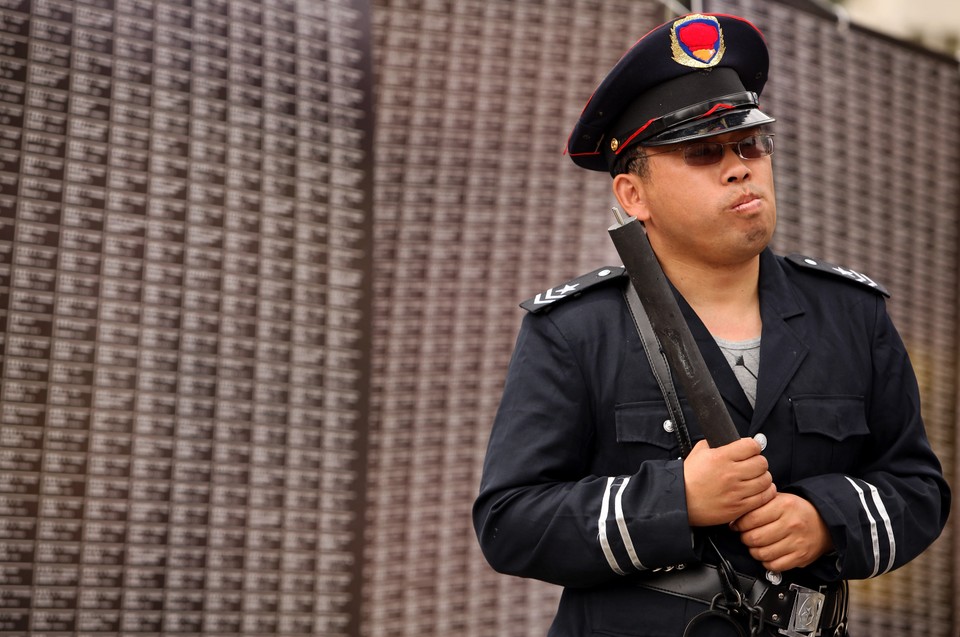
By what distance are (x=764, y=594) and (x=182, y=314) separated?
138 centimetres

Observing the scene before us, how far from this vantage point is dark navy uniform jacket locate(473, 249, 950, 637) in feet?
4.42

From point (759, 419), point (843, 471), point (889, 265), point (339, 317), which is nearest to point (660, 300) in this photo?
point (759, 419)

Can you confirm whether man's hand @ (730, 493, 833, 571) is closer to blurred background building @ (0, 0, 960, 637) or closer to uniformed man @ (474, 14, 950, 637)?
uniformed man @ (474, 14, 950, 637)

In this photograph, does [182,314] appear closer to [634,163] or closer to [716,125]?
[634,163]

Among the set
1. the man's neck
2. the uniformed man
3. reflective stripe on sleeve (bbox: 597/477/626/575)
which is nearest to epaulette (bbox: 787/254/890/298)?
the uniformed man

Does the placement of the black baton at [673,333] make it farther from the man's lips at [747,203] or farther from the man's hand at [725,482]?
the man's lips at [747,203]

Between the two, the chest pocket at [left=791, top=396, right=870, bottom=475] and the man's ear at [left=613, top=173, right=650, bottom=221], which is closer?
the chest pocket at [left=791, top=396, right=870, bottom=475]

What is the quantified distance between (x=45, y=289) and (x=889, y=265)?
7.78 feet

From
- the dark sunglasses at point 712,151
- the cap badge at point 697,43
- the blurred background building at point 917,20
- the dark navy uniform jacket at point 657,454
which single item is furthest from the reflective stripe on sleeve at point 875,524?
the blurred background building at point 917,20

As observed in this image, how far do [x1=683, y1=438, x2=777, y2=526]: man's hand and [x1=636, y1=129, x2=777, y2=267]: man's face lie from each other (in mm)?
290

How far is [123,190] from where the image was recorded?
2.17m

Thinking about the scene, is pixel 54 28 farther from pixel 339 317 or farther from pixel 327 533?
pixel 327 533

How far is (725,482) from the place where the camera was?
1300 millimetres

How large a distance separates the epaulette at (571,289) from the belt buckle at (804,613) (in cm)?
49
